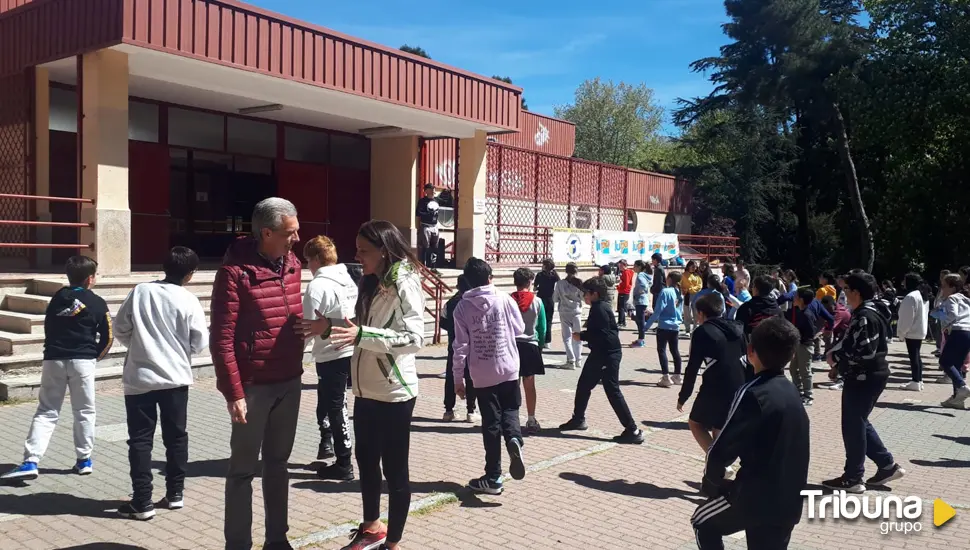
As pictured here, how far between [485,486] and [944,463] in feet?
15.2

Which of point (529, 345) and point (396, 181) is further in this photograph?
point (396, 181)

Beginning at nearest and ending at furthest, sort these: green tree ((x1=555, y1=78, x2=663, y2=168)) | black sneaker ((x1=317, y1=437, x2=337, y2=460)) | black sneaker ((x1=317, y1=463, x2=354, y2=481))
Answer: black sneaker ((x1=317, y1=463, x2=354, y2=481)) → black sneaker ((x1=317, y1=437, x2=337, y2=460)) → green tree ((x1=555, y1=78, x2=663, y2=168))

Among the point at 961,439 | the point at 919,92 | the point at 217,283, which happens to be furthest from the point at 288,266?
the point at 919,92

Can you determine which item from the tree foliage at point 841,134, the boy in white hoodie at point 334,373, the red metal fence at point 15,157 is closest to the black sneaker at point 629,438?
the boy in white hoodie at point 334,373

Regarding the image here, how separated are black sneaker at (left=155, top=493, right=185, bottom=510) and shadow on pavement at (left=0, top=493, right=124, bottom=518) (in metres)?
0.29

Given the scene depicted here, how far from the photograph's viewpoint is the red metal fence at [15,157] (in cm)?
1212

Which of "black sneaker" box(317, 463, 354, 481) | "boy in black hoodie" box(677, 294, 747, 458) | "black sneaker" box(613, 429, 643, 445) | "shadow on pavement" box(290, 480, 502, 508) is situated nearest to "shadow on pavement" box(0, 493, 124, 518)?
"shadow on pavement" box(290, 480, 502, 508)

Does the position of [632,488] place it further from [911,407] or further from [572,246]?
[572,246]

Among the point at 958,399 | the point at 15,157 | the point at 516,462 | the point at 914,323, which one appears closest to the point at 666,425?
the point at 516,462

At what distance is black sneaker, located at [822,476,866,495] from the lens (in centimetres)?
591

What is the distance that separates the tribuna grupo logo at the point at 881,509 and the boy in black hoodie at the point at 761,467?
2.22m

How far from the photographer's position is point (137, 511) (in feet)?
15.5

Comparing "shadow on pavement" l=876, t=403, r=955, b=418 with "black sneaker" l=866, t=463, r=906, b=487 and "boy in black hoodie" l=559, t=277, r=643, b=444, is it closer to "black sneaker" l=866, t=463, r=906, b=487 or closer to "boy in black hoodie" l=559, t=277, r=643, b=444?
"black sneaker" l=866, t=463, r=906, b=487

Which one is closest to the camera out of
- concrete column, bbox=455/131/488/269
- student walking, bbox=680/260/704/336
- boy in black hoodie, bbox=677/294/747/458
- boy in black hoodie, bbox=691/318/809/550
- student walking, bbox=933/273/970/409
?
boy in black hoodie, bbox=691/318/809/550
